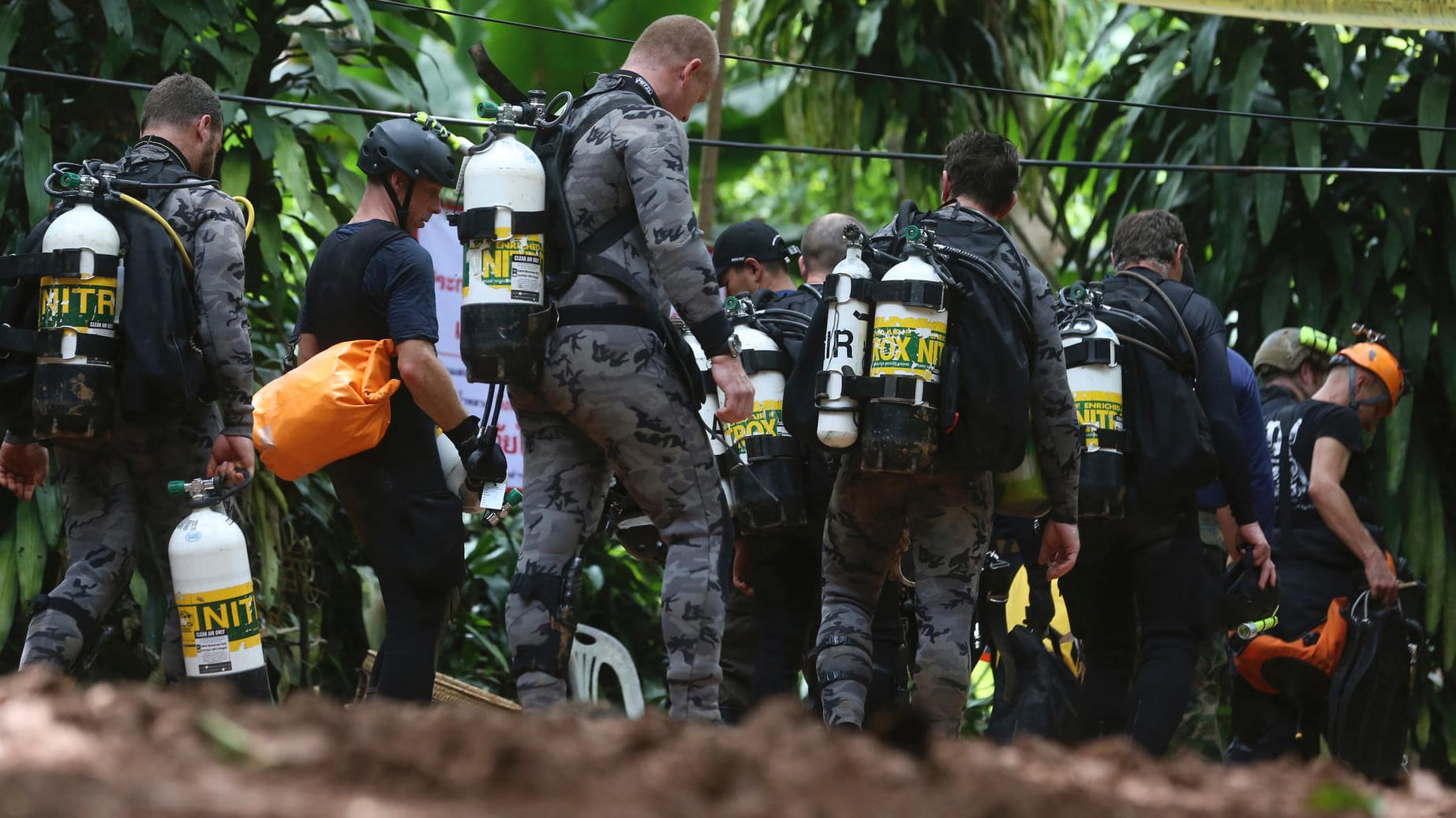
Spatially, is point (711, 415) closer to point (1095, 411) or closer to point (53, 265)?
point (1095, 411)

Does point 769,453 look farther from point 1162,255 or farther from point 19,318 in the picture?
point 19,318

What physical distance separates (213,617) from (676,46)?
2.02m

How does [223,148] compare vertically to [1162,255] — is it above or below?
above

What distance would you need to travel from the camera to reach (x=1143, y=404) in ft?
17.7

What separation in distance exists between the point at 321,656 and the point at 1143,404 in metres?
3.72

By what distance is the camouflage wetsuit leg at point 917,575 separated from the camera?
4508mm

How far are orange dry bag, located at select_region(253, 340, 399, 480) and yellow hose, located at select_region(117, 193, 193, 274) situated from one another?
1.68 feet

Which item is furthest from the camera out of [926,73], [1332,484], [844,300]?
[926,73]

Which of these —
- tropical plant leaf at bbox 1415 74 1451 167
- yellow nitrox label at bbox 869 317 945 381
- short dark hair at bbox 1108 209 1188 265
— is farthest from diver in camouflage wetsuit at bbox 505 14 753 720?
tropical plant leaf at bbox 1415 74 1451 167

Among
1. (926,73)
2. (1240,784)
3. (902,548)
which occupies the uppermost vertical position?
(926,73)

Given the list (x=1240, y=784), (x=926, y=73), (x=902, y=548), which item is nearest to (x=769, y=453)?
(x=902, y=548)

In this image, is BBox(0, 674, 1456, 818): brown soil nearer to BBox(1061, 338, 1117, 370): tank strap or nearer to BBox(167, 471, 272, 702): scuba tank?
BBox(167, 471, 272, 702): scuba tank

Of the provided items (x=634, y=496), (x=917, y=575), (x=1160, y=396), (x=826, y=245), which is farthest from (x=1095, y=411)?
(x=634, y=496)

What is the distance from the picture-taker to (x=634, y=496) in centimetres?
423
